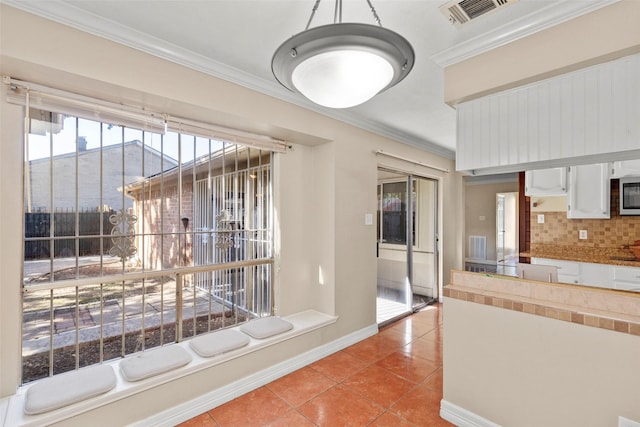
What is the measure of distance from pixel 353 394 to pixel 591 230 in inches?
125

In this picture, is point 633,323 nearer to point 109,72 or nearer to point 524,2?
point 524,2

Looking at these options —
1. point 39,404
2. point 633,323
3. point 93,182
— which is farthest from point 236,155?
point 633,323

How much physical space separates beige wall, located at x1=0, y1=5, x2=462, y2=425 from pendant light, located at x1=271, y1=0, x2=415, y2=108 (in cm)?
129

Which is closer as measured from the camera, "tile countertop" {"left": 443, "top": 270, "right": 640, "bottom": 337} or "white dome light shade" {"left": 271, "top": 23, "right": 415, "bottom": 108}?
"white dome light shade" {"left": 271, "top": 23, "right": 415, "bottom": 108}

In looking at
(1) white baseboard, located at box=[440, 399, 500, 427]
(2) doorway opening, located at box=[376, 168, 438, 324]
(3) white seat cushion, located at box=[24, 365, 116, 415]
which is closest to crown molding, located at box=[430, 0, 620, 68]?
(2) doorway opening, located at box=[376, 168, 438, 324]

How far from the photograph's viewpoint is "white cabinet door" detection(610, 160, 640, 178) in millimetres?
2703

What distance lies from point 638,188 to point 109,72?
4.50 m

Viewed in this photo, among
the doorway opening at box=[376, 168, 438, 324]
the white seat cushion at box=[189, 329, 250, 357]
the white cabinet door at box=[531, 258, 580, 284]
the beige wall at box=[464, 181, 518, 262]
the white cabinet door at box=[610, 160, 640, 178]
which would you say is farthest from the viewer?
the beige wall at box=[464, 181, 518, 262]

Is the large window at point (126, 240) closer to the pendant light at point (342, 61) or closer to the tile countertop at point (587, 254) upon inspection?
the pendant light at point (342, 61)

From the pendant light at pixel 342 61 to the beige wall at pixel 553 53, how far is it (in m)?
1.18

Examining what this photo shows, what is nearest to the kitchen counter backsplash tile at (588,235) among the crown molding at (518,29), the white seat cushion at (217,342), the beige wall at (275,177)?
the beige wall at (275,177)

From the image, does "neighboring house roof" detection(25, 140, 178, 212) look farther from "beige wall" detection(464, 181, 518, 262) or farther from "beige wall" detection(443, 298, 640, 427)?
"beige wall" detection(464, 181, 518, 262)

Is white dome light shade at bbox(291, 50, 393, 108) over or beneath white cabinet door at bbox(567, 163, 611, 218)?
over

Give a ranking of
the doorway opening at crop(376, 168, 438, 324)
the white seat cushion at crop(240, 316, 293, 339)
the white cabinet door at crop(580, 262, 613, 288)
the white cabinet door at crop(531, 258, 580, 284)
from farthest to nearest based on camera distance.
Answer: the doorway opening at crop(376, 168, 438, 324) → the white cabinet door at crop(531, 258, 580, 284) → the white cabinet door at crop(580, 262, 613, 288) → the white seat cushion at crop(240, 316, 293, 339)
